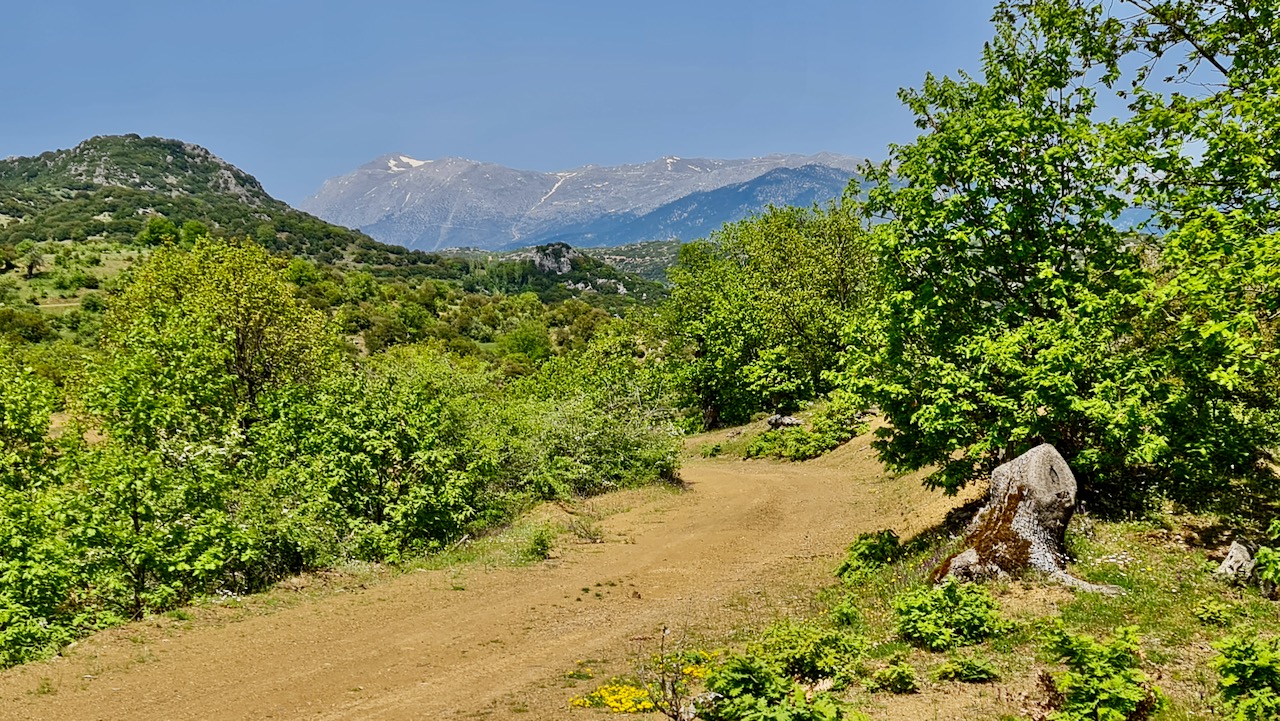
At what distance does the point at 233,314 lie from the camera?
83.2 ft

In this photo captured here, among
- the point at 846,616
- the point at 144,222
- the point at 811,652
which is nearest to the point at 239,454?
the point at 846,616

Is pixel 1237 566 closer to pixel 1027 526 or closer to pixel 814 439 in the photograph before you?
pixel 1027 526

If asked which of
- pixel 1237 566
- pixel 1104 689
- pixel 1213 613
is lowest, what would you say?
pixel 1213 613

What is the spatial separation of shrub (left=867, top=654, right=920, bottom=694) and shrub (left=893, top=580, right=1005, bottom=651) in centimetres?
143

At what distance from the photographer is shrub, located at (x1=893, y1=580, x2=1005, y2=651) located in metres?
9.55

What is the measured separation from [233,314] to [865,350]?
73.9ft

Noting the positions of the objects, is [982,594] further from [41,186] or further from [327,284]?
[41,186]

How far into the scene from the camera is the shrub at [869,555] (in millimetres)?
14633

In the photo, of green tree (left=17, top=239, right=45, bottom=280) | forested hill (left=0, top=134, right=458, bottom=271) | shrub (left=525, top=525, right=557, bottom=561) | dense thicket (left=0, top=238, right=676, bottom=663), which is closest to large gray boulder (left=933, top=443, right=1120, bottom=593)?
shrub (left=525, top=525, right=557, bottom=561)

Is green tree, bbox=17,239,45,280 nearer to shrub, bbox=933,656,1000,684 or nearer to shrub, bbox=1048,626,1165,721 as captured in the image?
shrub, bbox=933,656,1000,684

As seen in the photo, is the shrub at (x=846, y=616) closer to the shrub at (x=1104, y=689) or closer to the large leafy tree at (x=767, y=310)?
the shrub at (x=1104, y=689)

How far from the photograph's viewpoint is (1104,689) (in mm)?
6449

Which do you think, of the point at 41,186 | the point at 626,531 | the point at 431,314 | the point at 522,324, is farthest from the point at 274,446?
the point at 41,186

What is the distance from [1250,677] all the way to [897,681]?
10.8ft
